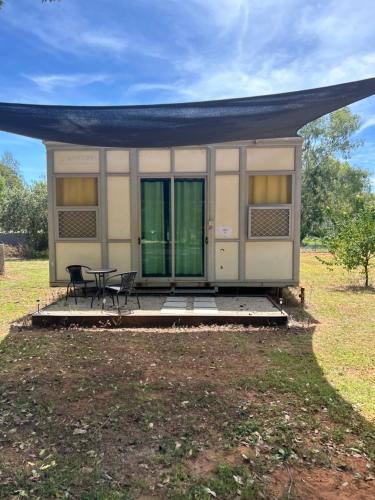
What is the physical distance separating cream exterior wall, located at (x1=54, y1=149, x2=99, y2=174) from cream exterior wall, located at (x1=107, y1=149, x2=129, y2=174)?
0.22m

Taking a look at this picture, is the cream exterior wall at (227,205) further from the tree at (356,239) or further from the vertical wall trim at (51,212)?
the tree at (356,239)

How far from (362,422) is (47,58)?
784 centimetres

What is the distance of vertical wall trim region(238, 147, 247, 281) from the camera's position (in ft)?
20.6

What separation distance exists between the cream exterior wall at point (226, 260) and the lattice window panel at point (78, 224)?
2237mm

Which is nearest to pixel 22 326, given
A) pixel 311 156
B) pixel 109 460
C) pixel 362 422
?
pixel 109 460

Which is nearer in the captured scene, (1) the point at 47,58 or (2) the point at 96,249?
(2) the point at 96,249

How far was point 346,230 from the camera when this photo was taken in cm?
870

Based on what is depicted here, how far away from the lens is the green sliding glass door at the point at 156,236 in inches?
257

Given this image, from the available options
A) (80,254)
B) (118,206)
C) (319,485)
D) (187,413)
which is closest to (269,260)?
(118,206)

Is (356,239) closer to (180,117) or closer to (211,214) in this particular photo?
(211,214)

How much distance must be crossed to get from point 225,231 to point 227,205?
1.49 ft

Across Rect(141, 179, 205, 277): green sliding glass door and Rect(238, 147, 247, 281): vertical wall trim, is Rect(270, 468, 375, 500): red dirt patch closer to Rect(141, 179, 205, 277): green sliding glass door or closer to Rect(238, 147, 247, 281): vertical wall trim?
Rect(238, 147, 247, 281): vertical wall trim

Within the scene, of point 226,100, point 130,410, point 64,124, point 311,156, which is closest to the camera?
point 130,410

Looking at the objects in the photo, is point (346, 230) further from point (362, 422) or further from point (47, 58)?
point (47, 58)
